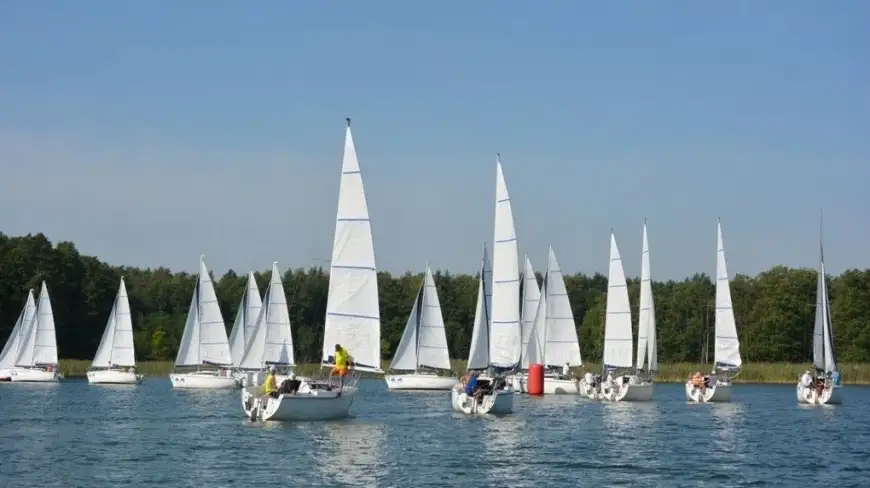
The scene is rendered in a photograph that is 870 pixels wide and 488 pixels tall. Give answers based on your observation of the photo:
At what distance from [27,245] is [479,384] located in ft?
244

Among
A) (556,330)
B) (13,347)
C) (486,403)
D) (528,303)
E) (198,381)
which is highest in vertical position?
(528,303)

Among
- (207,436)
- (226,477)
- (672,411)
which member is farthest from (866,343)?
(226,477)

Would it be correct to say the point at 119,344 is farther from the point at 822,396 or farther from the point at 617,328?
the point at 822,396

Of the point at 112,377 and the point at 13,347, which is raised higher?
the point at 13,347

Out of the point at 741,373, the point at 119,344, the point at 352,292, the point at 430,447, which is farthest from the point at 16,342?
the point at 430,447

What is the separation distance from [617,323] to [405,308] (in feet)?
201

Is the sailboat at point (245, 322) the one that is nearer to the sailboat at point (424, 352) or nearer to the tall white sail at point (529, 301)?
the sailboat at point (424, 352)

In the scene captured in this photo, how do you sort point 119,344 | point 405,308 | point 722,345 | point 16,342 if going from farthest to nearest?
point 405,308 → point 16,342 → point 119,344 → point 722,345

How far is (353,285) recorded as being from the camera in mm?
43000

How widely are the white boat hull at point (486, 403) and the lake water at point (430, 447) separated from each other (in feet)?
1.98

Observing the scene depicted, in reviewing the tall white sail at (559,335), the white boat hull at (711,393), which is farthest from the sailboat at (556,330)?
the white boat hull at (711,393)

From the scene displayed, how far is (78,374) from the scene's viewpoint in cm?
9788

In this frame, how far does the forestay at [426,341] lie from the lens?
7600cm

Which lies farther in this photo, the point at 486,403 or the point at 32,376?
the point at 32,376
